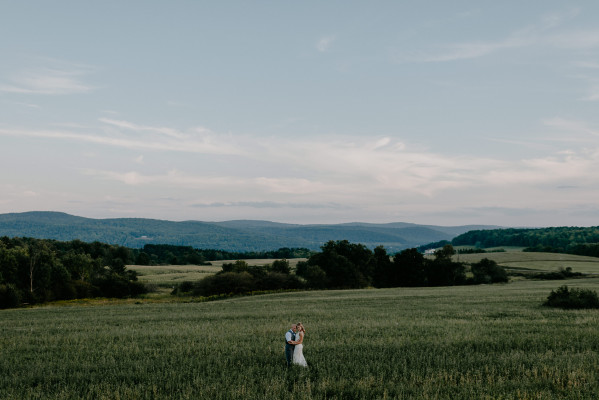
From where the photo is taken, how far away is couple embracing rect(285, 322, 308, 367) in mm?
12180

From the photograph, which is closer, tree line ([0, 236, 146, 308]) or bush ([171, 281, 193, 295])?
tree line ([0, 236, 146, 308])

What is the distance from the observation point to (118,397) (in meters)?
9.86

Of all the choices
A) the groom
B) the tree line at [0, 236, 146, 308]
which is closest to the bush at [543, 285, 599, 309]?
the groom

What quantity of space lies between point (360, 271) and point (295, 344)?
81.0 m

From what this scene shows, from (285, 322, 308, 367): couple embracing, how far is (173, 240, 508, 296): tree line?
66.2 m

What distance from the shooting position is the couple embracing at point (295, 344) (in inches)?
480

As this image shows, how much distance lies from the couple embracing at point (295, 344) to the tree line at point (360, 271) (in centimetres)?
6616

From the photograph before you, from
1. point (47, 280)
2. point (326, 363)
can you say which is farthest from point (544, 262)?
point (326, 363)

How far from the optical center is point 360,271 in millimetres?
91562

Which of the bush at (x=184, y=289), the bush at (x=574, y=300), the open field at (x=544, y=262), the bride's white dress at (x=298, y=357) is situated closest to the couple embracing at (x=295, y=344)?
the bride's white dress at (x=298, y=357)

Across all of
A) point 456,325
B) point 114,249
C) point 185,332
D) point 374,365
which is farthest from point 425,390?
point 114,249

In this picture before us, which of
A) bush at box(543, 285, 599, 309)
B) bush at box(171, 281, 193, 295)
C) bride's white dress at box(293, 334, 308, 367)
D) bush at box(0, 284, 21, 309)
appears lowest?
bush at box(171, 281, 193, 295)

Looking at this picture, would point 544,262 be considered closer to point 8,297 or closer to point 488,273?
point 488,273

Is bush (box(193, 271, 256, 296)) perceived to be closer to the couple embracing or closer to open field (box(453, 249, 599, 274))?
open field (box(453, 249, 599, 274))
